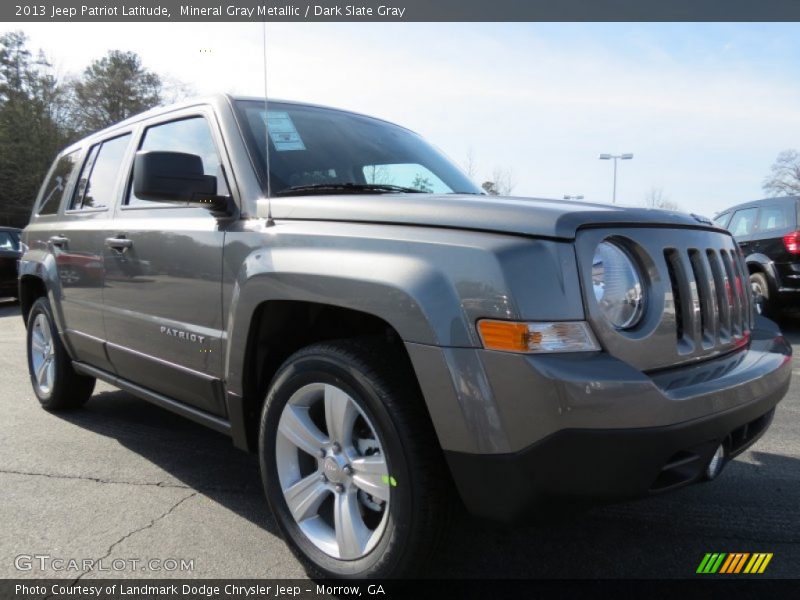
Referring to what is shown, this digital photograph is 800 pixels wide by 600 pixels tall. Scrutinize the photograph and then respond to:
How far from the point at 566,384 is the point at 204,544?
1743mm

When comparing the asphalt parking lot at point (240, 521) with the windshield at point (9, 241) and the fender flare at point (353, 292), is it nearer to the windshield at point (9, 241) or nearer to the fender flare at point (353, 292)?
the fender flare at point (353, 292)

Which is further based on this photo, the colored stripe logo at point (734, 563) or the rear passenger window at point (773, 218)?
the rear passenger window at point (773, 218)

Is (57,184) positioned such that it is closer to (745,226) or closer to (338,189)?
(338,189)

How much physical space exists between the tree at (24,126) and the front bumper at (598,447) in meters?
33.8

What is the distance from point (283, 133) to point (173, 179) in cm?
59

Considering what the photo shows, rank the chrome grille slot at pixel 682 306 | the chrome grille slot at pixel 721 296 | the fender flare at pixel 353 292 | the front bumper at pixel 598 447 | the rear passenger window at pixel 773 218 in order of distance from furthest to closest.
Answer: the rear passenger window at pixel 773 218 < the chrome grille slot at pixel 721 296 < the chrome grille slot at pixel 682 306 < the fender flare at pixel 353 292 < the front bumper at pixel 598 447

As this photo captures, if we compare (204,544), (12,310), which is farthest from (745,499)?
(12,310)

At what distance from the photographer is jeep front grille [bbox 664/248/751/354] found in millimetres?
1949

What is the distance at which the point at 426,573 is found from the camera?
6.23 ft

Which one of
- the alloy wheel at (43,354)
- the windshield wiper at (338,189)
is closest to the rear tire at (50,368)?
the alloy wheel at (43,354)

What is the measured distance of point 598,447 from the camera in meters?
1.63

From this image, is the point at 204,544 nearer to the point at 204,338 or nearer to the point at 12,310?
the point at 204,338

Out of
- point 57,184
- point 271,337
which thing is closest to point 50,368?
point 57,184

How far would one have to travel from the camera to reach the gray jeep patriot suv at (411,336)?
1.67m
